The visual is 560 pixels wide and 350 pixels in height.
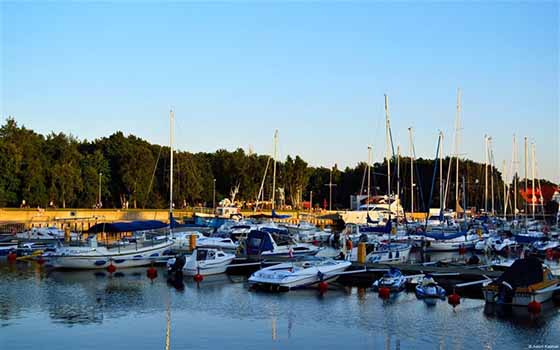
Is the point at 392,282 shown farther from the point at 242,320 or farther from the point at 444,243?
the point at 444,243

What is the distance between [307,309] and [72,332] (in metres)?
11.6

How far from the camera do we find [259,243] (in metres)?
51.9

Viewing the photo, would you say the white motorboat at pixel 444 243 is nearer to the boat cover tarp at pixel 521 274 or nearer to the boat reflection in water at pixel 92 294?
the boat reflection in water at pixel 92 294

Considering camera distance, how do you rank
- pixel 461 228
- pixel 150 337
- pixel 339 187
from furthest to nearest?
pixel 339 187
pixel 461 228
pixel 150 337

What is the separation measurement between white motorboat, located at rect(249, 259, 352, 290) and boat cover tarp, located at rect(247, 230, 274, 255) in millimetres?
9448

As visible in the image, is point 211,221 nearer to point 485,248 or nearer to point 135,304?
point 485,248

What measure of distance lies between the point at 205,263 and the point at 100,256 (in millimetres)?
8656

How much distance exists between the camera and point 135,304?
35.3 m

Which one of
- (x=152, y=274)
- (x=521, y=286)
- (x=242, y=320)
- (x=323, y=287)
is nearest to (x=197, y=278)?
(x=152, y=274)

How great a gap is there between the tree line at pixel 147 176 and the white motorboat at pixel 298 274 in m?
30.8

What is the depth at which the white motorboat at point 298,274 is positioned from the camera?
3925 cm

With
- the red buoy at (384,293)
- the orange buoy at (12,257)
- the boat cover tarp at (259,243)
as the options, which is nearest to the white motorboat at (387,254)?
the boat cover tarp at (259,243)

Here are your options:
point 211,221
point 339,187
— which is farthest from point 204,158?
point 211,221

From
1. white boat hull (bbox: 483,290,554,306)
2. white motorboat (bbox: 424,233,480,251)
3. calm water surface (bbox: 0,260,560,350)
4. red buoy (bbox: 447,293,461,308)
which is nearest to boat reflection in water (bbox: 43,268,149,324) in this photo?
calm water surface (bbox: 0,260,560,350)
